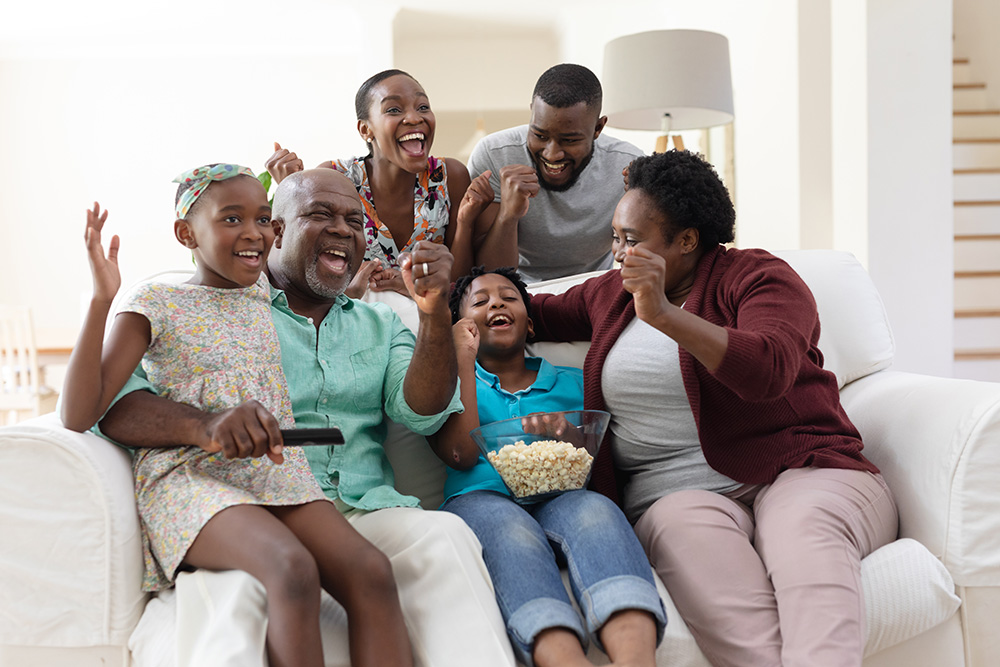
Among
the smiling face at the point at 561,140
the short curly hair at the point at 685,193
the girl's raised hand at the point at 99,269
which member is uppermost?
the smiling face at the point at 561,140

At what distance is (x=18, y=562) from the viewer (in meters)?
1.22

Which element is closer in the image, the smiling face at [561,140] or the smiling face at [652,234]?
the smiling face at [652,234]

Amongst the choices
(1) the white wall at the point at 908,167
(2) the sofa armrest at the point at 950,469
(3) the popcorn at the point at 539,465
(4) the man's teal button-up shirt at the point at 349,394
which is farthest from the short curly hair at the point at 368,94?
(1) the white wall at the point at 908,167

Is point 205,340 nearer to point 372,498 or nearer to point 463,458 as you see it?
point 372,498

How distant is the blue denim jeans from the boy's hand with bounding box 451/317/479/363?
28cm

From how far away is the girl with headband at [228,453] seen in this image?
118cm

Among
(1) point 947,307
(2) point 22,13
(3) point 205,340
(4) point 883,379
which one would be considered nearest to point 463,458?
(3) point 205,340

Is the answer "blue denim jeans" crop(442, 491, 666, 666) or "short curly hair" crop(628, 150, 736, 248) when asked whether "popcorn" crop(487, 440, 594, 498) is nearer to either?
"blue denim jeans" crop(442, 491, 666, 666)

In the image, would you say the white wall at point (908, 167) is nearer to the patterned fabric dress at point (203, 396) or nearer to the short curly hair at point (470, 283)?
the short curly hair at point (470, 283)

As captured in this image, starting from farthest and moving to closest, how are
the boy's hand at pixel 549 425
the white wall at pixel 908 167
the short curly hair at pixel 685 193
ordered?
the white wall at pixel 908 167, the short curly hair at pixel 685 193, the boy's hand at pixel 549 425

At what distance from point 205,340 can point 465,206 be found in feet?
2.77

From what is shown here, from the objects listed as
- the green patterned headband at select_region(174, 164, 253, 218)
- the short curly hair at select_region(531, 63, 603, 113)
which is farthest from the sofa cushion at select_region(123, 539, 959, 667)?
the short curly hair at select_region(531, 63, 603, 113)

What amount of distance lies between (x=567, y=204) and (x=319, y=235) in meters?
0.86

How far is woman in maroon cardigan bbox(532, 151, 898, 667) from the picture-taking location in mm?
1281
